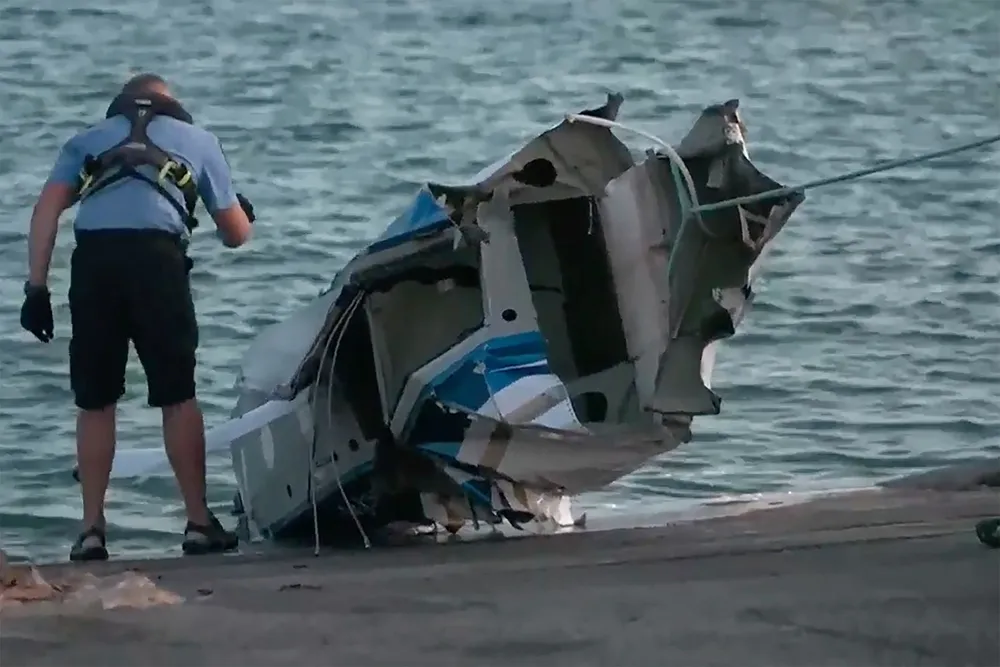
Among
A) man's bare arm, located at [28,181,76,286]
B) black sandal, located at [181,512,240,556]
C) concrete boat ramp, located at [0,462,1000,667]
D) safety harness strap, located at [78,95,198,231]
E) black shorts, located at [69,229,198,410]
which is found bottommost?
black sandal, located at [181,512,240,556]

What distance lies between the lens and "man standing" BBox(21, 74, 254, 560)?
701cm

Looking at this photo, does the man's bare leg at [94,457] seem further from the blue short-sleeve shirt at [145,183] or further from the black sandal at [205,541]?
the blue short-sleeve shirt at [145,183]

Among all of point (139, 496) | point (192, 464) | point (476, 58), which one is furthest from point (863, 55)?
point (192, 464)

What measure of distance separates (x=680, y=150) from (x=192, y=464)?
2176 mm

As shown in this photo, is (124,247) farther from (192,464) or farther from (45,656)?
(45,656)

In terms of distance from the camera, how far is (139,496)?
31.3ft

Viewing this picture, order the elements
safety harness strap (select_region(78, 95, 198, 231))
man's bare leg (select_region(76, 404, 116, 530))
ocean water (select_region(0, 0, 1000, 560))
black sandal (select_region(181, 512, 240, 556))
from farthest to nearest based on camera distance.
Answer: ocean water (select_region(0, 0, 1000, 560)), black sandal (select_region(181, 512, 240, 556)), man's bare leg (select_region(76, 404, 116, 530)), safety harness strap (select_region(78, 95, 198, 231))

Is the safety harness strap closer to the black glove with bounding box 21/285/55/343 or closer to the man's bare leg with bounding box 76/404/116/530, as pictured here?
the black glove with bounding box 21/285/55/343

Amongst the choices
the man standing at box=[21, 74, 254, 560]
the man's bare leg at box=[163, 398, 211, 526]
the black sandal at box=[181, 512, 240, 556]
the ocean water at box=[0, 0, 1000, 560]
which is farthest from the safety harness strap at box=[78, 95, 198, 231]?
the ocean water at box=[0, 0, 1000, 560]

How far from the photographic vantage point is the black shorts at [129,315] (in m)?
7.02

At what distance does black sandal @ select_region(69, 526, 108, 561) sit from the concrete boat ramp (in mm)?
621

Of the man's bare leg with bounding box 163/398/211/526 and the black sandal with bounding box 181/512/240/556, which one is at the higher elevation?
the man's bare leg with bounding box 163/398/211/526

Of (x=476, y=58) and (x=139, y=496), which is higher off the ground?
(x=476, y=58)

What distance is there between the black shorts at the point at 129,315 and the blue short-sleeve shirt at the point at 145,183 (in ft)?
0.17
